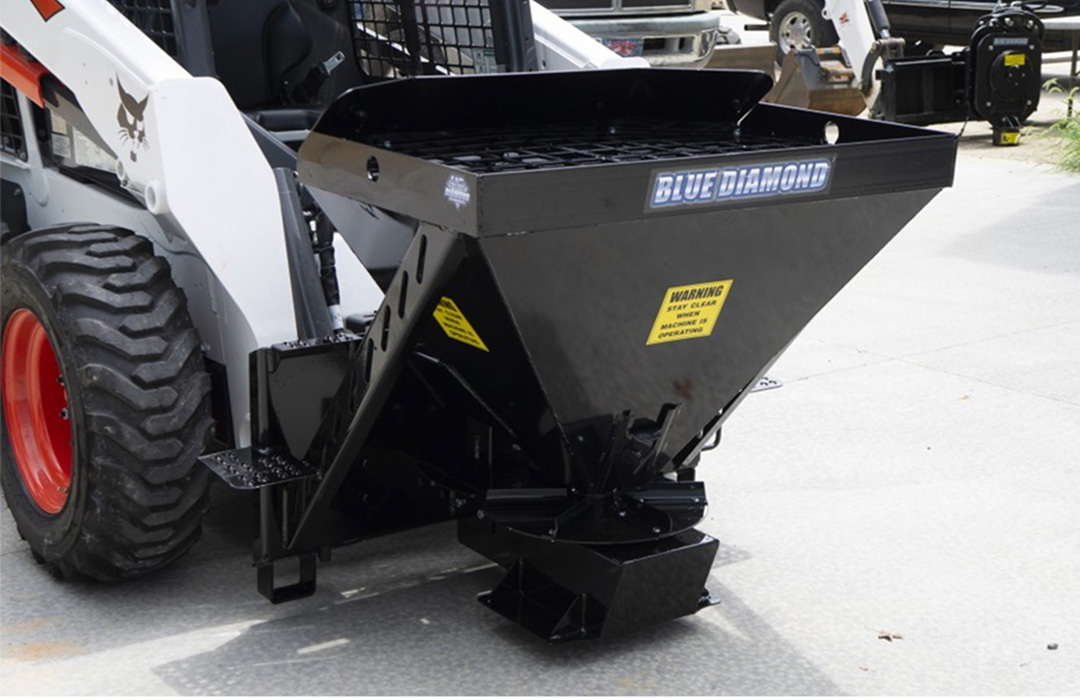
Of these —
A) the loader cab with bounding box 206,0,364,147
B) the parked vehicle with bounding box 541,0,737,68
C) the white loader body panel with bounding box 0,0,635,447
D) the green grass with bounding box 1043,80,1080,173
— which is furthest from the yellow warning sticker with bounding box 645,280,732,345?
the green grass with bounding box 1043,80,1080,173

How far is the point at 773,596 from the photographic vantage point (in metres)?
4.03

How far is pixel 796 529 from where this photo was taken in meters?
4.54

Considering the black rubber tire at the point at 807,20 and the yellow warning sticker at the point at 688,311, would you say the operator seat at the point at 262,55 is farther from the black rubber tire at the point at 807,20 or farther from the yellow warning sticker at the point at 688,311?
the black rubber tire at the point at 807,20

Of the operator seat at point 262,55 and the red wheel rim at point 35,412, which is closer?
the red wheel rim at point 35,412

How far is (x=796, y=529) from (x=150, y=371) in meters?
1.97

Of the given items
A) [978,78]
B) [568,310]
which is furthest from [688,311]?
[978,78]

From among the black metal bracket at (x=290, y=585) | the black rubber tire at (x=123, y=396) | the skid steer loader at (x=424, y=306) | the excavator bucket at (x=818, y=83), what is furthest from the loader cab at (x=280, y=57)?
the excavator bucket at (x=818, y=83)

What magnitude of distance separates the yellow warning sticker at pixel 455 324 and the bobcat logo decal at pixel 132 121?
0.89 meters

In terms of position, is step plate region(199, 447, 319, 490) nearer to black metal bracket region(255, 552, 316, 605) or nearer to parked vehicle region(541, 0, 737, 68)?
black metal bracket region(255, 552, 316, 605)

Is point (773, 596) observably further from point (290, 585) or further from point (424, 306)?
point (424, 306)

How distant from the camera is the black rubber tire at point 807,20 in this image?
14242mm

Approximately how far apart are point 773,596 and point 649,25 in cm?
721

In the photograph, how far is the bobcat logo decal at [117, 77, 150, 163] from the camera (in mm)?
3717

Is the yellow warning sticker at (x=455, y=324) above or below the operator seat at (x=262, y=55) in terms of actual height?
below
